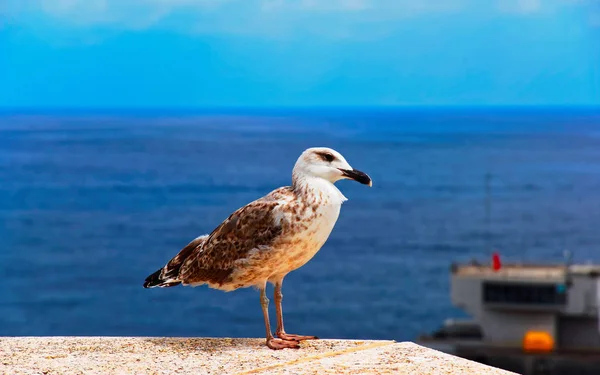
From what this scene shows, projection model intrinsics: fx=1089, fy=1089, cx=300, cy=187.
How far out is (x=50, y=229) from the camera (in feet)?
188

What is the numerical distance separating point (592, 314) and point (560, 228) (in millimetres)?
25200

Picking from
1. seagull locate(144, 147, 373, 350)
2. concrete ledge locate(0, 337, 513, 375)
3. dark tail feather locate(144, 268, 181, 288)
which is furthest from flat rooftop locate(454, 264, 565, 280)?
seagull locate(144, 147, 373, 350)

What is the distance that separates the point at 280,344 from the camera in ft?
19.9

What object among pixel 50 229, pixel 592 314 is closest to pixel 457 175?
pixel 50 229

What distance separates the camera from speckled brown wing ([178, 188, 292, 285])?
19.2 feet

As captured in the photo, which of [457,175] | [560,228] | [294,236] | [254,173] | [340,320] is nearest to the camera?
[294,236]

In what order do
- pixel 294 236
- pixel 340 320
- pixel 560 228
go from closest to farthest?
pixel 294 236 < pixel 340 320 < pixel 560 228

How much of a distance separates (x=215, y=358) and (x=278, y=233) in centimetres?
75

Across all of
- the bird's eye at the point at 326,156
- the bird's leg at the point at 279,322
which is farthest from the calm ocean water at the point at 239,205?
the bird's eye at the point at 326,156

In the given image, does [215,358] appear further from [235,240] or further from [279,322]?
[235,240]

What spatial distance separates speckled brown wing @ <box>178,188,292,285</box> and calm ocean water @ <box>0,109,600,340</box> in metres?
32.7

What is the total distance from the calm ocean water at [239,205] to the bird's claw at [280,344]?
107 ft

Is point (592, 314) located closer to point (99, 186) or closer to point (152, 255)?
point (152, 255)

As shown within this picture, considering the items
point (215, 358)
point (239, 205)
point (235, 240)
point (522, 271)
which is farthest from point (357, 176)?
point (239, 205)
